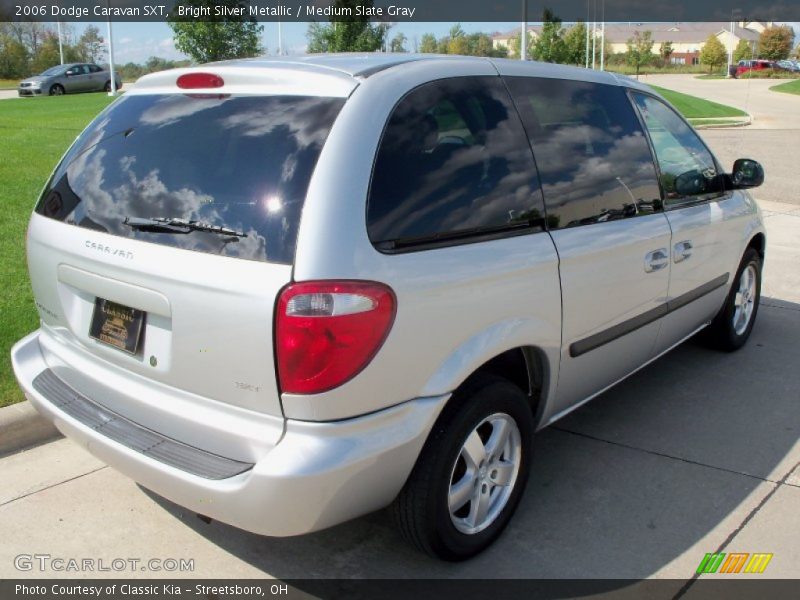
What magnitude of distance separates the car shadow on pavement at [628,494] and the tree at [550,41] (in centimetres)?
3158

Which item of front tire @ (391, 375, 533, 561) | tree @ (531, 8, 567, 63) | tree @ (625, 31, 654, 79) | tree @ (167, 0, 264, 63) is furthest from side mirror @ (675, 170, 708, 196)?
tree @ (625, 31, 654, 79)

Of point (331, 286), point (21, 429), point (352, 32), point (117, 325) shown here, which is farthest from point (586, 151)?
point (352, 32)

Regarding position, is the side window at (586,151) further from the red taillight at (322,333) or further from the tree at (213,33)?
the tree at (213,33)

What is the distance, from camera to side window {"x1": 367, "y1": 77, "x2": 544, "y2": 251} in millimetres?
2625

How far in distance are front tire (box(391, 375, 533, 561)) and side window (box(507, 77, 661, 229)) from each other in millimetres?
813

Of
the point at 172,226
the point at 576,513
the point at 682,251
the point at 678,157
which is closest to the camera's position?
the point at 172,226

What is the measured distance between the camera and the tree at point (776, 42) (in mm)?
85438

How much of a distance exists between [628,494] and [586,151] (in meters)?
1.56

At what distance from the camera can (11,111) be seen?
21672 mm

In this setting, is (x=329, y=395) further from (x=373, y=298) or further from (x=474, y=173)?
(x=474, y=173)

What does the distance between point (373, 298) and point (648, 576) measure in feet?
5.16

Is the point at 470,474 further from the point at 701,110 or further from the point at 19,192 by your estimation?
the point at 701,110

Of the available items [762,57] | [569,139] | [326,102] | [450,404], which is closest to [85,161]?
[326,102]

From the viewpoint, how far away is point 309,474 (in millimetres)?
2375
